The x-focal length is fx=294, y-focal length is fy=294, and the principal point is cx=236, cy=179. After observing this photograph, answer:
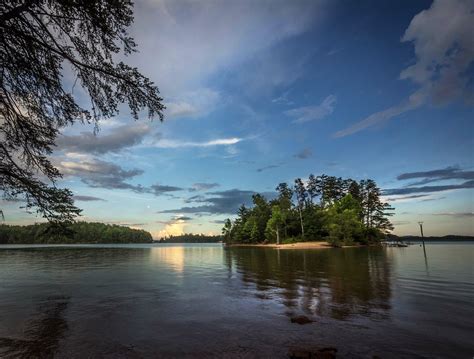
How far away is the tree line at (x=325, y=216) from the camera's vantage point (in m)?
89.8

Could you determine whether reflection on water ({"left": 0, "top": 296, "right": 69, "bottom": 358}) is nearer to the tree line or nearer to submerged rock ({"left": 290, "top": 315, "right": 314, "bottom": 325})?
submerged rock ({"left": 290, "top": 315, "right": 314, "bottom": 325})

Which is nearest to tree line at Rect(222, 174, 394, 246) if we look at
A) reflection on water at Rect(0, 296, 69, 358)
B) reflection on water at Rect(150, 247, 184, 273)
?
reflection on water at Rect(150, 247, 184, 273)

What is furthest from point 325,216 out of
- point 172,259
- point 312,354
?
point 312,354

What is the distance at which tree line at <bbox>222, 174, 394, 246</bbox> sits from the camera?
89.8m

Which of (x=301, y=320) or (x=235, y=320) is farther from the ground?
(x=301, y=320)

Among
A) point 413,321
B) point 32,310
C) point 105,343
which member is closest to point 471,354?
point 413,321

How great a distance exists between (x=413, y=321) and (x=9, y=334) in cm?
1535

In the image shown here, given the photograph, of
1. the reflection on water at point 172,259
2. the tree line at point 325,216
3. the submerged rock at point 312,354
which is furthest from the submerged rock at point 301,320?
the tree line at point 325,216

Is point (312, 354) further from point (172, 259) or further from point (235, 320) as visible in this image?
point (172, 259)

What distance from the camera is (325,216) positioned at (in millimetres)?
95000

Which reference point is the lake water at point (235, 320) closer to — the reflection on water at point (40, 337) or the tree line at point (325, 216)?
the reflection on water at point (40, 337)

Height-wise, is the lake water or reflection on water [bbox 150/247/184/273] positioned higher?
reflection on water [bbox 150/247/184/273]

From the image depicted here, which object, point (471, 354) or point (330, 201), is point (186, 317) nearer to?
point (471, 354)

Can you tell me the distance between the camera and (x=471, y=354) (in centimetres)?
862
